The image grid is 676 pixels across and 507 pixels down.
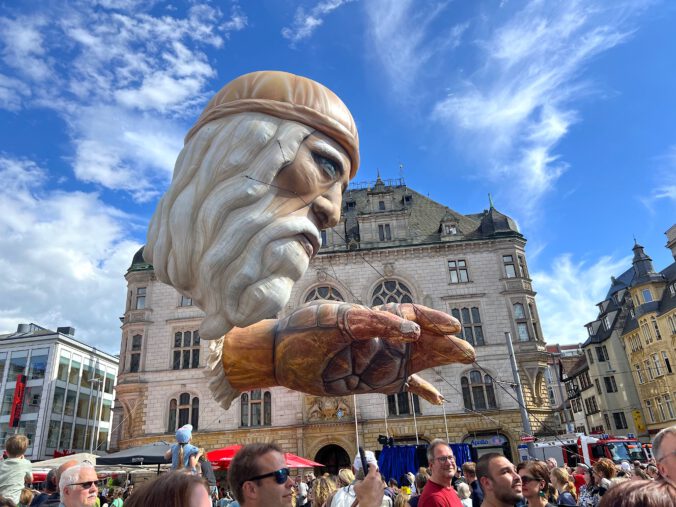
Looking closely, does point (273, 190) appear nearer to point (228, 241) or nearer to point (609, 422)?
point (228, 241)

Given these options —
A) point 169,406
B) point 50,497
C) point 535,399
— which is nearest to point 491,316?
point 535,399

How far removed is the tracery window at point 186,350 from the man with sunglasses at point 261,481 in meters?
24.6

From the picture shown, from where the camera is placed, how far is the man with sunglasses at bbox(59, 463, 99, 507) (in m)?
2.73

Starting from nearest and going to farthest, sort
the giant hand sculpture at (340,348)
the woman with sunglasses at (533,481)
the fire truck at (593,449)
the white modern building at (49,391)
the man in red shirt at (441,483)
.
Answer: the giant hand sculpture at (340,348)
the man in red shirt at (441,483)
the woman with sunglasses at (533,481)
the fire truck at (593,449)
the white modern building at (49,391)

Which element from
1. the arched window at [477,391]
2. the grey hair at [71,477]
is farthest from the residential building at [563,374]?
the grey hair at [71,477]

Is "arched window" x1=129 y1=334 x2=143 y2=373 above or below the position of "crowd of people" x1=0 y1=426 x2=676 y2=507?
above

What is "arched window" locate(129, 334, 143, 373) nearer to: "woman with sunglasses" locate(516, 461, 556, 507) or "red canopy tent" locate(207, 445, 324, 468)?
"red canopy tent" locate(207, 445, 324, 468)

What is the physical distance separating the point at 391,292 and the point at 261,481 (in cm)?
2360

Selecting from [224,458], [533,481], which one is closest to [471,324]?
[224,458]

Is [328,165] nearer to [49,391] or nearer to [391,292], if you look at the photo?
[391,292]

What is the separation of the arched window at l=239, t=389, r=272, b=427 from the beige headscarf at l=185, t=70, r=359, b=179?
2303 centimetres

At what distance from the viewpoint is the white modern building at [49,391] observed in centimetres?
3541

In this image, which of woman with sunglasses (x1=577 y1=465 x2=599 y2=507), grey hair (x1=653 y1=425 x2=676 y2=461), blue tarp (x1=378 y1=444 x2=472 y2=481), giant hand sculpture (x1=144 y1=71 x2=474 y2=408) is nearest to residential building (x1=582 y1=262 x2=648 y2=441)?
blue tarp (x1=378 y1=444 x2=472 y2=481)

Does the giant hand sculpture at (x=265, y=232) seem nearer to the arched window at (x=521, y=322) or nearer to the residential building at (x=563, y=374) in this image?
the arched window at (x=521, y=322)
